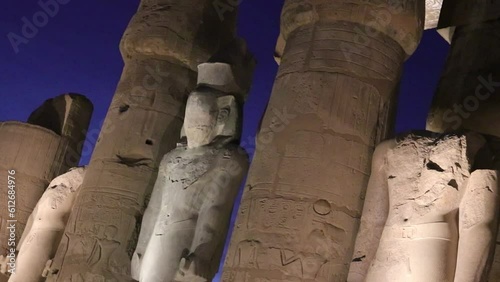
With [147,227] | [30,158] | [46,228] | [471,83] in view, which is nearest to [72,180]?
[46,228]

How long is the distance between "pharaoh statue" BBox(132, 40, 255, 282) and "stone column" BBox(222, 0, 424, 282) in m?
0.32

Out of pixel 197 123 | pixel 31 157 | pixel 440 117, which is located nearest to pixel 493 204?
pixel 440 117

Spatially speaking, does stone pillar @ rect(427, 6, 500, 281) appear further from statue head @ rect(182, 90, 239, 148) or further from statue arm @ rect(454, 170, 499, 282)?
statue head @ rect(182, 90, 239, 148)

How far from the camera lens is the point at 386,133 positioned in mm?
7371

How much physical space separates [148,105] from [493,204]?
516 cm

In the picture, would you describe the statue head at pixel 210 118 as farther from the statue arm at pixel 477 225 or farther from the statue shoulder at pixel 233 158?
the statue arm at pixel 477 225

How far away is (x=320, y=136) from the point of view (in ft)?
22.4

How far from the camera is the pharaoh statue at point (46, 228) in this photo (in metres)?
9.16

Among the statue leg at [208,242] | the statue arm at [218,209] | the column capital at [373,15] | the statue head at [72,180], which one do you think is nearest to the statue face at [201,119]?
the statue arm at [218,209]

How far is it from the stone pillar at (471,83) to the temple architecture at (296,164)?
2 centimetres

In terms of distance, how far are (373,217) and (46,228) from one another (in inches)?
192

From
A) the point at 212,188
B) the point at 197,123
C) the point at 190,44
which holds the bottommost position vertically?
the point at 212,188

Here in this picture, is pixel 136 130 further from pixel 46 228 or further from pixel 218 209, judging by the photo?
pixel 218 209

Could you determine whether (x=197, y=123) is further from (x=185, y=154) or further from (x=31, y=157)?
(x=31, y=157)
